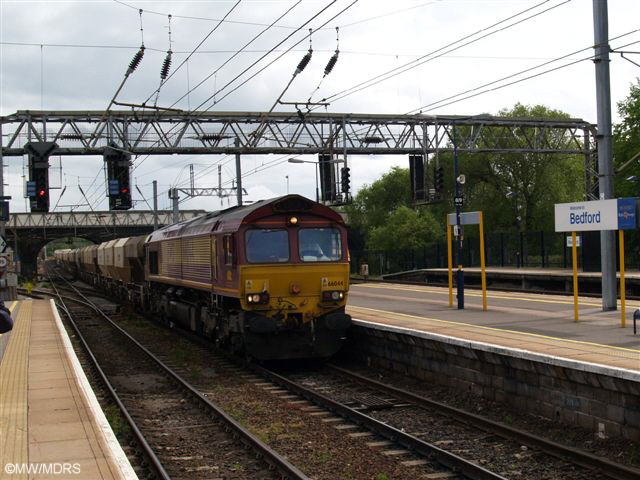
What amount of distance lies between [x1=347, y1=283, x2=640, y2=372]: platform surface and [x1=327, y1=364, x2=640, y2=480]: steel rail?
4.84ft

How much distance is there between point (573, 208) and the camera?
16.1m

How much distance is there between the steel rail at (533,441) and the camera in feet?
26.4

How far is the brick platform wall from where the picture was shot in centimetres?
929

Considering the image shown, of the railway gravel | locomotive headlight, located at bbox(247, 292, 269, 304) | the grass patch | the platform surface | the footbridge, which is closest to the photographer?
the railway gravel

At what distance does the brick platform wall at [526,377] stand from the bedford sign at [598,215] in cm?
451

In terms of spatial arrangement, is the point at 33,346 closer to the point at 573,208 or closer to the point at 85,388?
the point at 85,388

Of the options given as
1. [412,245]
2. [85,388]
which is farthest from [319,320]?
[412,245]

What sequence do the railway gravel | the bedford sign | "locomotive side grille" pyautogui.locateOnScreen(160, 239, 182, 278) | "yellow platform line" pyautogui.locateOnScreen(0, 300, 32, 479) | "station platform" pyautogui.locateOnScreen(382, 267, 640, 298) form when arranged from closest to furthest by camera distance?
"yellow platform line" pyautogui.locateOnScreen(0, 300, 32, 479)
the railway gravel
the bedford sign
"locomotive side grille" pyautogui.locateOnScreen(160, 239, 182, 278)
"station platform" pyautogui.locateOnScreen(382, 267, 640, 298)

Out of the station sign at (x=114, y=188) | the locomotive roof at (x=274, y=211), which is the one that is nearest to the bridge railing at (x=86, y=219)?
the station sign at (x=114, y=188)

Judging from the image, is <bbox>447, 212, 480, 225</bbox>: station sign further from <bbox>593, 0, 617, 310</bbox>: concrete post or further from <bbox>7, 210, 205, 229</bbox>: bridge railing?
<bbox>7, 210, 205, 229</bbox>: bridge railing

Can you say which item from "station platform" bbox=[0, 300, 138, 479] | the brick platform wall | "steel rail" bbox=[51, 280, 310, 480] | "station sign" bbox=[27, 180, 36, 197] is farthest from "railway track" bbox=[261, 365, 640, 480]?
"station sign" bbox=[27, 180, 36, 197]

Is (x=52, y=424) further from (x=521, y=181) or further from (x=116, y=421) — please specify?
(x=521, y=181)

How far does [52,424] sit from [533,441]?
239 inches

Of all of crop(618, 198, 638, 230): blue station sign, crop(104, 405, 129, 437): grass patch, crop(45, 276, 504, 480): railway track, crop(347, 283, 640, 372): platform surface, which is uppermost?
crop(618, 198, 638, 230): blue station sign
